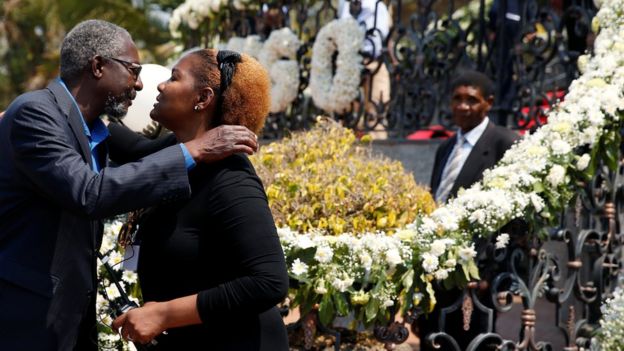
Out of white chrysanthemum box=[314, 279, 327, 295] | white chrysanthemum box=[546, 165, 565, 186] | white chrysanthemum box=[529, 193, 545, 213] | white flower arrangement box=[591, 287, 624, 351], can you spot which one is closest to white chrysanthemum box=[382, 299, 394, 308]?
white chrysanthemum box=[314, 279, 327, 295]

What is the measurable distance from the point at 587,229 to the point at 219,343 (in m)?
2.99

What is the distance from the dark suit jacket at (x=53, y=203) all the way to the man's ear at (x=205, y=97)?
178 mm

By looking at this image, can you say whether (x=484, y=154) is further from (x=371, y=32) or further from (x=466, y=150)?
(x=371, y=32)

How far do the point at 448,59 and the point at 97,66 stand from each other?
203 inches

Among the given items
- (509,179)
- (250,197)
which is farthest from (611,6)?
(250,197)

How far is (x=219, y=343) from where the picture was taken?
287 cm

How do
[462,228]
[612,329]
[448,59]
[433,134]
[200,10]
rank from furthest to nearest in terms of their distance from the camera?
[200,10]
[433,134]
[448,59]
[612,329]
[462,228]

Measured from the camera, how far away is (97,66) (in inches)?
125

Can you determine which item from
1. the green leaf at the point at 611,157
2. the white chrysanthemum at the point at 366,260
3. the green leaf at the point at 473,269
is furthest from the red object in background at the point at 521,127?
the white chrysanthemum at the point at 366,260

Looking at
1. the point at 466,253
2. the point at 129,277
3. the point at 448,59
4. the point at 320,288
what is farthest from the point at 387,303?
the point at 448,59

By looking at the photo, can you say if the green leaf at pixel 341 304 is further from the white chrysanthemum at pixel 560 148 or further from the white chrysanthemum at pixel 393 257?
the white chrysanthemum at pixel 560 148

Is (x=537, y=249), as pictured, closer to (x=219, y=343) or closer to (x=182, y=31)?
(x=219, y=343)

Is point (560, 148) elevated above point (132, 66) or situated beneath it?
situated beneath

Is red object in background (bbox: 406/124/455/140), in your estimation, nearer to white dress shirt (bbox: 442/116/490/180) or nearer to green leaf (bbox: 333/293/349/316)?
white dress shirt (bbox: 442/116/490/180)
